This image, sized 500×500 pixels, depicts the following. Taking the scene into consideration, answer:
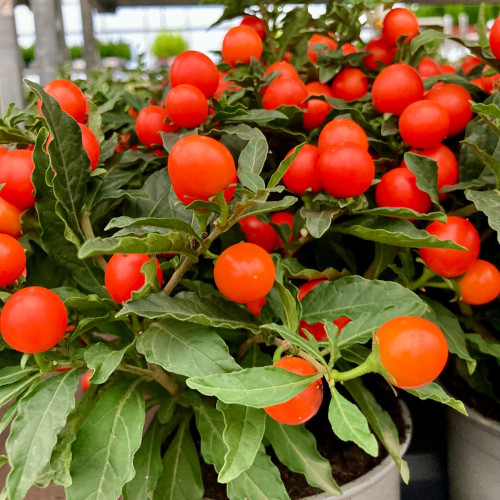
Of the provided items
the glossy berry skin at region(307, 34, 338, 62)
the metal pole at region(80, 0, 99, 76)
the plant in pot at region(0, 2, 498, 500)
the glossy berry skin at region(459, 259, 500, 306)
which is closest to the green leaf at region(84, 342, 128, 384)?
the plant in pot at region(0, 2, 498, 500)

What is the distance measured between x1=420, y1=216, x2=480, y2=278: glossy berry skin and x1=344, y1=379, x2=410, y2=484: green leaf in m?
0.16

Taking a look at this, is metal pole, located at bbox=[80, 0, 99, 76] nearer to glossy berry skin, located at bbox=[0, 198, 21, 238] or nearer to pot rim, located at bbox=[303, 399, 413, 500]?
glossy berry skin, located at bbox=[0, 198, 21, 238]

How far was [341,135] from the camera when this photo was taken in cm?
45

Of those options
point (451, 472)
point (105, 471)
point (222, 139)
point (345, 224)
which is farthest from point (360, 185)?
point (451, 472)

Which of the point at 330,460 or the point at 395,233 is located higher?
the point at 395,233

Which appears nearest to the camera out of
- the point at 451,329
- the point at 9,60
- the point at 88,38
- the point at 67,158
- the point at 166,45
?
the point at 67,158

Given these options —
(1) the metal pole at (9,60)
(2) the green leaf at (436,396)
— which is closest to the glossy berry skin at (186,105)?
(2) the green leaf at (436,396)

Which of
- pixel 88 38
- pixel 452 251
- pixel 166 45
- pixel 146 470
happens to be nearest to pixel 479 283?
pixel 452 251

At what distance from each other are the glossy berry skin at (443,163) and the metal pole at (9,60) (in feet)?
2.12

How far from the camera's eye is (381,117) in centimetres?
58

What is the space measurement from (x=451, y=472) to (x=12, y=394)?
2.07 feet

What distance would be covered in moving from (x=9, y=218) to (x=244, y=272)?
22 cm

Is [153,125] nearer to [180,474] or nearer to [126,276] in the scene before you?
[126,276]

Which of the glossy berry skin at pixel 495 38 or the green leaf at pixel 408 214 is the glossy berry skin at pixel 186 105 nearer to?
the green leaf at pixel 408 214
